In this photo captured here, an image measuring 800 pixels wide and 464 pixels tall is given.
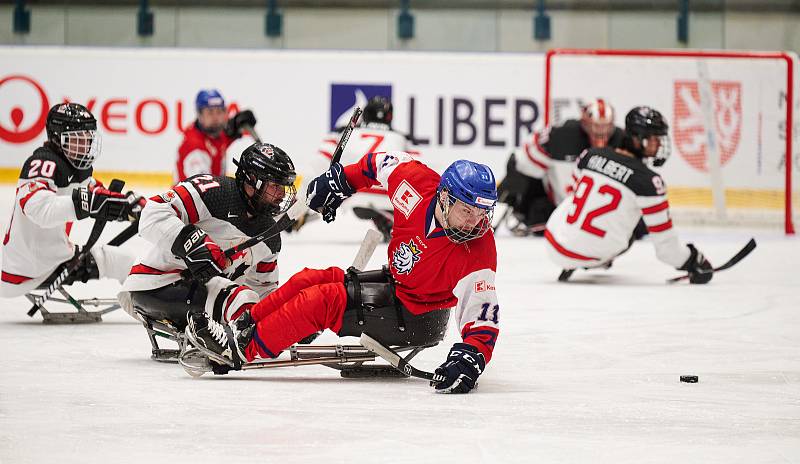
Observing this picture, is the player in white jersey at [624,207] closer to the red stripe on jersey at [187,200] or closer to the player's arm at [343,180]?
the player's arm at [343,180]

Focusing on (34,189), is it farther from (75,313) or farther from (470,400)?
(470,400)

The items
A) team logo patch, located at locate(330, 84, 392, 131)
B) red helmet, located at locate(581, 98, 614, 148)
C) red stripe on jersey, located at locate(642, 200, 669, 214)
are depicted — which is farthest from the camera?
team logo patch, located at locate(330, 84, 392, 131)

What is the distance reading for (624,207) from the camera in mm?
7078

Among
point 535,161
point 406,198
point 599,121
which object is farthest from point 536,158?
point 406,198

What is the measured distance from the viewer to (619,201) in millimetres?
7059

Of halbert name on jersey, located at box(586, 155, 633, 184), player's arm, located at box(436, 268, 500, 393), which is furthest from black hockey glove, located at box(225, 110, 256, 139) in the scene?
player's arm, located at box(436, 268, 500, 393)

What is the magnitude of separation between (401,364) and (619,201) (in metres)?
3.20

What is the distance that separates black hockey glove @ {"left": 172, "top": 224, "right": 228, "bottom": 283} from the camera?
4379mm

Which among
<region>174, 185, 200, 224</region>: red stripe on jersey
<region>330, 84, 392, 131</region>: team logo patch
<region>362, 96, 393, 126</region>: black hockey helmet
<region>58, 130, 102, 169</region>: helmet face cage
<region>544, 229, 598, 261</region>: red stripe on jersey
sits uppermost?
<region>330, 84, 392, 131</region>: team logo patch

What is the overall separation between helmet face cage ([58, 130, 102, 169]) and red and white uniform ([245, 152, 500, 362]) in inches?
66.8

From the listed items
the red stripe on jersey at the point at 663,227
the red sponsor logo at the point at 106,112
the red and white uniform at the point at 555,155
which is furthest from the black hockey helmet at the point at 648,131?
the red sponsor logo at the point at 106,112

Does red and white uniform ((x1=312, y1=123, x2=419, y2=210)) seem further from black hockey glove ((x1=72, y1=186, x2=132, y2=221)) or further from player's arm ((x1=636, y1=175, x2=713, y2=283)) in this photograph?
black hockey glove ((x1=72, y1=186, x2=132, y2=221))

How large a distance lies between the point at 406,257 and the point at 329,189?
429mm

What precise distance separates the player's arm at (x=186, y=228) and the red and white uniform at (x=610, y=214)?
10.2 ft
